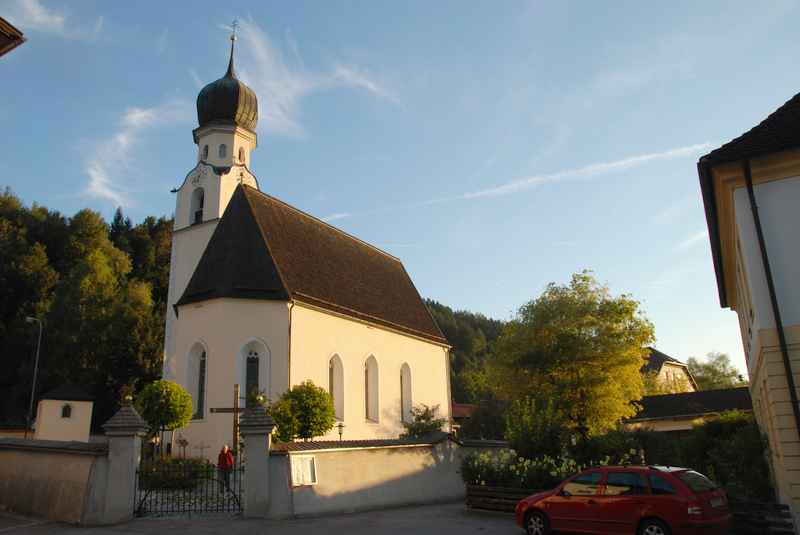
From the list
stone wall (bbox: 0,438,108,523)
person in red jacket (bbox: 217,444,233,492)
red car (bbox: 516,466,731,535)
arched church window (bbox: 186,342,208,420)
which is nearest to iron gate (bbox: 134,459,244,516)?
person in red jacket (bbox: 217,444,233,492)

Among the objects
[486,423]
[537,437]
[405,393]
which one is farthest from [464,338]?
[537,437]

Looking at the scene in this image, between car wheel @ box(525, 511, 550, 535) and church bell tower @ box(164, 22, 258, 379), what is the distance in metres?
25.6

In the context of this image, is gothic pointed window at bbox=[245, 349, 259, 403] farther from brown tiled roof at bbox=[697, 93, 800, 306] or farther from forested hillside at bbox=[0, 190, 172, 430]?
→ forested hillside at bbox=[0, 190, 172, 430]

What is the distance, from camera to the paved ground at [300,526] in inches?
466

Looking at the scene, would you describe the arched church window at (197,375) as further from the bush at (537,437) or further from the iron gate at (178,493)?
the bush at (537,437)

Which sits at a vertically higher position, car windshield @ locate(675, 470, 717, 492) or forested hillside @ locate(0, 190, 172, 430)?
forested hillside @ locate(0, 190, 172, 430)

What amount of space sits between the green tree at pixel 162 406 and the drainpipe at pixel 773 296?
55.0 feet

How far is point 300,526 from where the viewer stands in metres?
12.4

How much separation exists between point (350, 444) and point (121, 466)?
5.26 metres

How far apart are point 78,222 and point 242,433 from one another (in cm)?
5301

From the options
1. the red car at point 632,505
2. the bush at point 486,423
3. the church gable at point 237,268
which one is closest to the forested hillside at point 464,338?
the bush at point 486,423

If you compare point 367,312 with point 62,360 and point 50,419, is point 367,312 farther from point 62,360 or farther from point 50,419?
point 62,360

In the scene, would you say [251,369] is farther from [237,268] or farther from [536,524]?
[536,524]

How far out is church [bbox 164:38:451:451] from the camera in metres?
23.6
